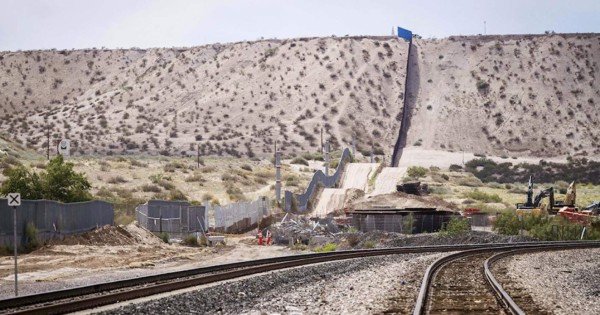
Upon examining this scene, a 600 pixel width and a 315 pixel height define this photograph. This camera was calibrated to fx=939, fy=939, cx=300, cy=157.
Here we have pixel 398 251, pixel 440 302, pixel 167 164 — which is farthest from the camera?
pixel 167 164

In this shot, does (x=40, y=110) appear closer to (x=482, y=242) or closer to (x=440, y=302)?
(x=482, y=242)

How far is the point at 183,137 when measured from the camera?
112 m

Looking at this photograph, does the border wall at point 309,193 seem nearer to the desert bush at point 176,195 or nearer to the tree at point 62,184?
the desert bush at point 176,195

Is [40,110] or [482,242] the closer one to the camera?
[482,242]

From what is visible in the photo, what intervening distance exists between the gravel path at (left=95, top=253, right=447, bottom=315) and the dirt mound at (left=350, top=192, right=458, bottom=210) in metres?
37.4

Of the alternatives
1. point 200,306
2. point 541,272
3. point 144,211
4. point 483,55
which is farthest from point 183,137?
point 200,306

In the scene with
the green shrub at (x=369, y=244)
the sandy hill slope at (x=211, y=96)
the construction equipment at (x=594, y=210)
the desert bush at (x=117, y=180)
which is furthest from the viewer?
the sandy hill slope at (x=211, y=96)

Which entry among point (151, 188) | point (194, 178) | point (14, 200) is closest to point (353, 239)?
point (151, 188)

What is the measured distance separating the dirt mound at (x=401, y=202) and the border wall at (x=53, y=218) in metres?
27.7

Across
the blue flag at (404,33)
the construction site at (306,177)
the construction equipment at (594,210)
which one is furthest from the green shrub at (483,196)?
the blue flag at (404,33)

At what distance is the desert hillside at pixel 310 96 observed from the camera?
114375mm

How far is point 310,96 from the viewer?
126 metres

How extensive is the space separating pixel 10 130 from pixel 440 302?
4042 inches

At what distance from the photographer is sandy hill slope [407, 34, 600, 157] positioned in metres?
117
